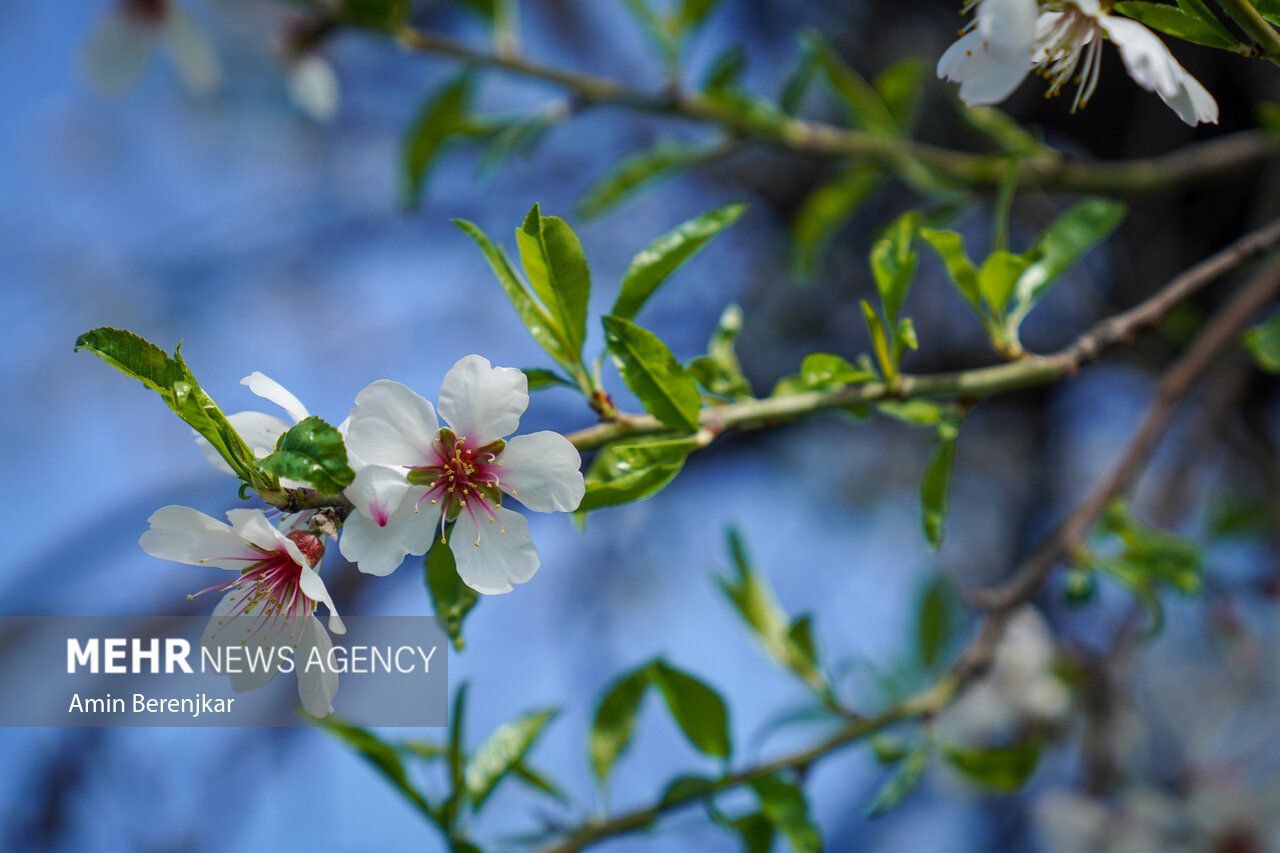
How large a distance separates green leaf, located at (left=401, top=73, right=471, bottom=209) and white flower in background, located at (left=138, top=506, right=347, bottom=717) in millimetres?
619

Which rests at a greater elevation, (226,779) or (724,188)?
(724,188)

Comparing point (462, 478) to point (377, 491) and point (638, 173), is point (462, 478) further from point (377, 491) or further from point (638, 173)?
point (638, 173)

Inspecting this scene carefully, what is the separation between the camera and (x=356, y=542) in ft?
1.50

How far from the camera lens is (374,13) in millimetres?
966

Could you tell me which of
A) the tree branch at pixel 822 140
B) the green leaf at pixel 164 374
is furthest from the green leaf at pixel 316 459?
the tree branch at pixel 822 140

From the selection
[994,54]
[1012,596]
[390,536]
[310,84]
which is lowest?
[1012,596]

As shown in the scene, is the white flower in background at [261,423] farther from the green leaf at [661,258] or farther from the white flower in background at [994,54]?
the white flower in background at [994,54]

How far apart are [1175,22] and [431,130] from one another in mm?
762

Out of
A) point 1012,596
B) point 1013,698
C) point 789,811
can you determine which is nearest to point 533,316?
point 789,811

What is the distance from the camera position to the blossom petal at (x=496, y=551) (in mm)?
482

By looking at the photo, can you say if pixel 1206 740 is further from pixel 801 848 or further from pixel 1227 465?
pixel 801 848

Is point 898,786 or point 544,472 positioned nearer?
point 544,472

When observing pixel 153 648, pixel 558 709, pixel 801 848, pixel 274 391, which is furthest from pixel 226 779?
pixel 274 391

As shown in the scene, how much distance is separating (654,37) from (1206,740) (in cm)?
125
